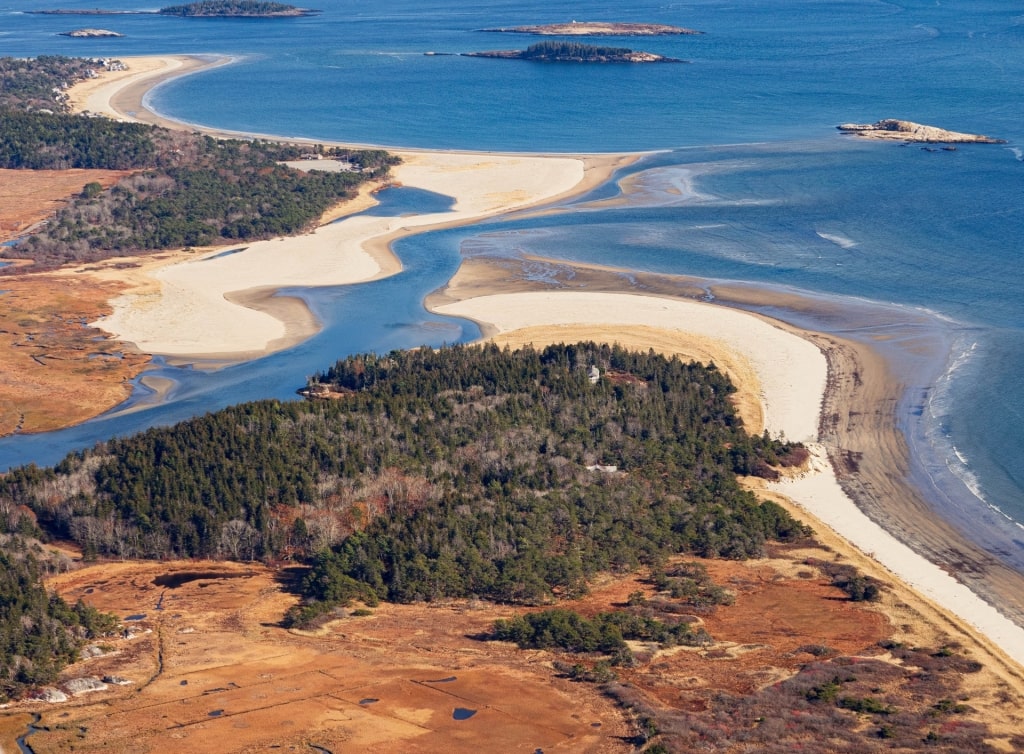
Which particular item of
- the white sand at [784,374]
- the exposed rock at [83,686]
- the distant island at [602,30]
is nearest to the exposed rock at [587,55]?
the distant island at [602,30]

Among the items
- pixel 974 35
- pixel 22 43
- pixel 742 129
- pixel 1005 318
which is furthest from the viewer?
pixel 22 43

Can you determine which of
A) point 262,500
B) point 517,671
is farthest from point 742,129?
point 517,671

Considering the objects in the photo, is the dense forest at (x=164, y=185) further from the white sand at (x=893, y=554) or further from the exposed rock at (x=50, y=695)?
the exposed rock at (x=50, y=695)

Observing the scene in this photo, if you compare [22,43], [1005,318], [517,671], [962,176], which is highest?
[22,43]

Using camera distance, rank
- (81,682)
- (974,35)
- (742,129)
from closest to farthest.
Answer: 1. (81,682)
2. (742,129)
3. (974,35)

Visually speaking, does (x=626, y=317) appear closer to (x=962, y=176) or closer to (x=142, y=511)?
(x=142, y=511)

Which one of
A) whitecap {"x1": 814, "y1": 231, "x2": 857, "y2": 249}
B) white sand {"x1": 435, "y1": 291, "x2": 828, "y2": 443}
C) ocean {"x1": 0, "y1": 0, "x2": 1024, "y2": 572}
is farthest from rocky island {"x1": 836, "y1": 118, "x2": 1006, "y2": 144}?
white sand {"x1": 435, "y1": 291, "x2": 828, "y2": 443}
